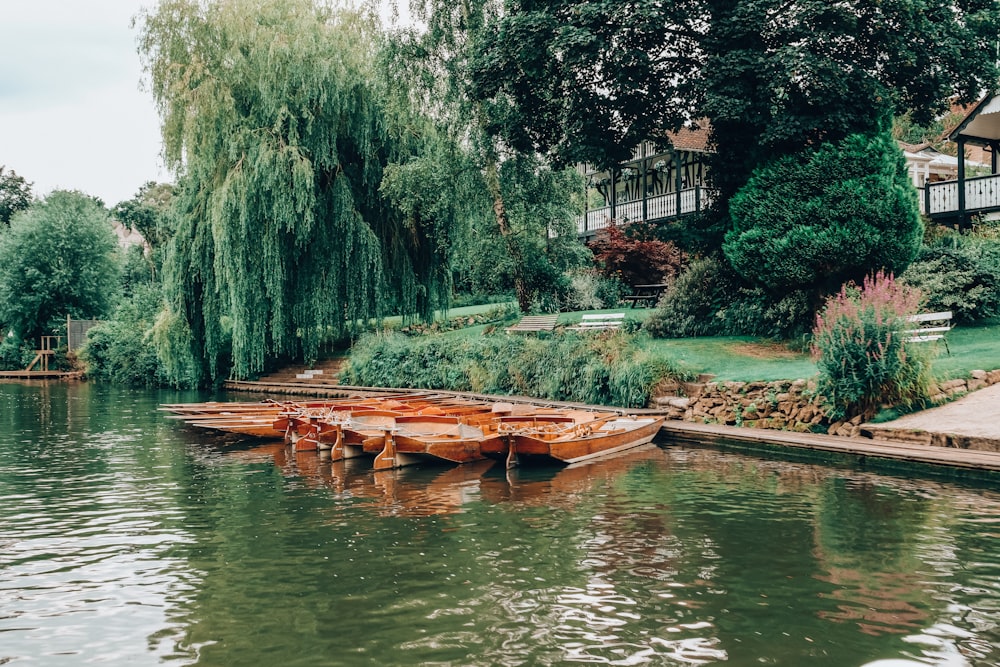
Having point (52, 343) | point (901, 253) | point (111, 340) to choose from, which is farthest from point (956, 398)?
point (52, 343)

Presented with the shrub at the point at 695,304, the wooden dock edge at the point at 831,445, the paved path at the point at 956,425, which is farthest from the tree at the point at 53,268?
the paved path at the point at 956,425

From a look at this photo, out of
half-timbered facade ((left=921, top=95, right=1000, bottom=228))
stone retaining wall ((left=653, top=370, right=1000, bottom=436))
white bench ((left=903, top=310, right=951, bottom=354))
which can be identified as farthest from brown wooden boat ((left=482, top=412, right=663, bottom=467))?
half-timbered facade ((left=921, top=95, right=1000, bottom=228))

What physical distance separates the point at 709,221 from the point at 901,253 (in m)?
4.66

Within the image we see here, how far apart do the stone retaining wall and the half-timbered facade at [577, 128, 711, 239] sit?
14.6 m

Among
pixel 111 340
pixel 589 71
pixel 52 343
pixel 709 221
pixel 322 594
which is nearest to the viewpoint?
pixel 322 594

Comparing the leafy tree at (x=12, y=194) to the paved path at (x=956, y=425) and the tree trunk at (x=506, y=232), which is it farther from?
the paved path at (x=956, y=425)

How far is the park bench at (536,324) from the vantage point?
22.0 m

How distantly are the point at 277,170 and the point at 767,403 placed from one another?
1487 centimetres

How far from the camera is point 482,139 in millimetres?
23016

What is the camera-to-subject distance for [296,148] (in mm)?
23484

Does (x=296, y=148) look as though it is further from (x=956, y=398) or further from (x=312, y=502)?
(x=956, y=398)

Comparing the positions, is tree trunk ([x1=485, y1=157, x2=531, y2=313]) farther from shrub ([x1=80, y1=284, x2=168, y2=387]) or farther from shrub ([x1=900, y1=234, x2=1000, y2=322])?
shrub ([x1=80, y1=284, x2=168, y2=387])

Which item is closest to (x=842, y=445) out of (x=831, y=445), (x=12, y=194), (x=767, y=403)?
(x=831, y=445)

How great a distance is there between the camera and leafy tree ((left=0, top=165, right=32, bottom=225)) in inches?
2291
